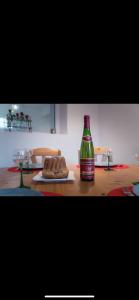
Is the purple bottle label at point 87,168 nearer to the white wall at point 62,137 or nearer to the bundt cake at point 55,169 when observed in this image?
the bundt cake at point 55,169

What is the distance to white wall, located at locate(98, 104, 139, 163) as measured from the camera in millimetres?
2973

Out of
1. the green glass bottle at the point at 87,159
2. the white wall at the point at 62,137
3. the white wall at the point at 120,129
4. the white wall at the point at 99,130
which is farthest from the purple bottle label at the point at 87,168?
the white wall at the point at 120,129

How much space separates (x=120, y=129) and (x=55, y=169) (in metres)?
2.48

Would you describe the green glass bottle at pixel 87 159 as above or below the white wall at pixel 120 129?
below

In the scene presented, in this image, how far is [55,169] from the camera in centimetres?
86

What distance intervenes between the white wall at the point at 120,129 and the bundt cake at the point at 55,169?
2331 millimetres

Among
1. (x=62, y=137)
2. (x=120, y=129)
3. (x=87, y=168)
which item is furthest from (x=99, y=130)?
(x=87, y=168)

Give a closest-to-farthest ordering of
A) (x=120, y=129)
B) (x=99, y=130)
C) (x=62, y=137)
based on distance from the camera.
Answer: (x=62, y=137) → (x=120, y=129) → (x=99, y=130)

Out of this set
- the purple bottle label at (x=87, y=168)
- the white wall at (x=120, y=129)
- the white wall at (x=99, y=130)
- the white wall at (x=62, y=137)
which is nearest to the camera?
the purple bottle label at (x=87, y=168)

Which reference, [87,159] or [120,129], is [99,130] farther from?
[87,159]

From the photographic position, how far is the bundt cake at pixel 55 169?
831mm

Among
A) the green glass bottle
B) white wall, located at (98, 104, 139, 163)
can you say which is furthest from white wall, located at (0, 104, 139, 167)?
the green glass bottle
